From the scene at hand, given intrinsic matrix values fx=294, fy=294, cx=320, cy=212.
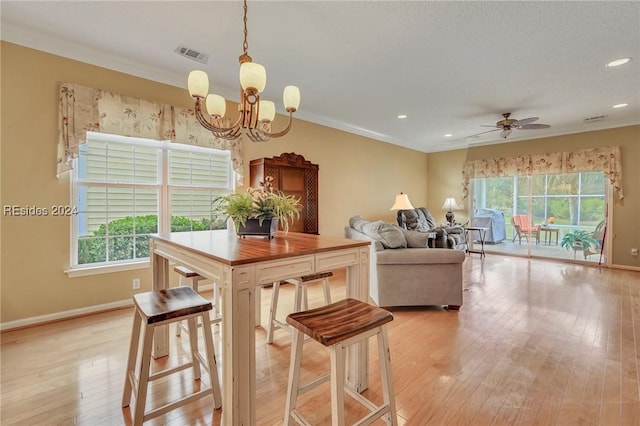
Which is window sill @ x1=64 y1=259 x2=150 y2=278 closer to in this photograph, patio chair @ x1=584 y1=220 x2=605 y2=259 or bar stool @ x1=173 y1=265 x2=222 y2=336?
bar stool @ x1=173 y1=265 x2=222 y2=336

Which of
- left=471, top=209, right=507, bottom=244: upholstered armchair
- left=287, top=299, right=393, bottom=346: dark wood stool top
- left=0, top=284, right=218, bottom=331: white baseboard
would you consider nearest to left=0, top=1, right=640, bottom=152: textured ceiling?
left=287, top=299, right=393, bottom=346: dark wood stool top

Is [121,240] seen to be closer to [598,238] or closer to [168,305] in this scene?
[168,305]

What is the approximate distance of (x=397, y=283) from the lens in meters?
3.26

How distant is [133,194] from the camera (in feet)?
11.0

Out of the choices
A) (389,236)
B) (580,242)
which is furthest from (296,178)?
(580,242)

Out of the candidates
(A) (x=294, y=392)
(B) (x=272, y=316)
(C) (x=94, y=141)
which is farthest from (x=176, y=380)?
(C) (x=94, y=141)

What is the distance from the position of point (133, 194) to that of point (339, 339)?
3178mm

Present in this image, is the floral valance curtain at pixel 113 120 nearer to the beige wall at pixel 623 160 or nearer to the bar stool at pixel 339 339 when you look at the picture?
the bar stool at pixel 339 339

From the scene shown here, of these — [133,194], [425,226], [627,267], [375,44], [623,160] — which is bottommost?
[627,267]

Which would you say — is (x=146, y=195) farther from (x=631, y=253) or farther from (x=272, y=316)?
(x=631, y=253)

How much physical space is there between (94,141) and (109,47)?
946mm

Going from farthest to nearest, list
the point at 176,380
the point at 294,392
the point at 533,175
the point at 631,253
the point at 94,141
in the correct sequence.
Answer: the point at 533,175 < the point at 631,253 < the point at 94,141 < the point at 176,380 < the point at 294,392

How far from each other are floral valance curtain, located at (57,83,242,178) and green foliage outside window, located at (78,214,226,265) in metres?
0.73

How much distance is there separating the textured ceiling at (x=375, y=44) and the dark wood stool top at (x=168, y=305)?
2085 mm
